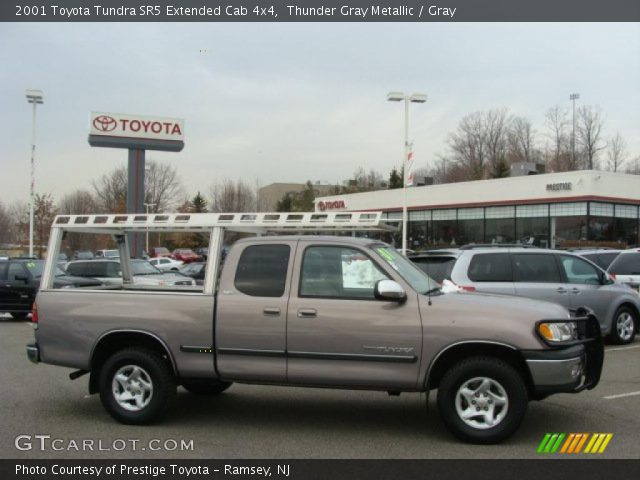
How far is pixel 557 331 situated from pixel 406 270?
153 cm

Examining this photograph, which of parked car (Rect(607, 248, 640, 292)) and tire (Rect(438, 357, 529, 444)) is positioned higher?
parked car (Rect(607, 248, 640, 292))

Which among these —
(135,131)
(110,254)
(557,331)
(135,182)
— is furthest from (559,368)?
(135,131)

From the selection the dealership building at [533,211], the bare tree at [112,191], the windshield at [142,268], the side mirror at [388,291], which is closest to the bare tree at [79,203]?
the bare tree at [112,191]

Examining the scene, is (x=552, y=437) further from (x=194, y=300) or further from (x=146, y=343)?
(x=146, y=343)

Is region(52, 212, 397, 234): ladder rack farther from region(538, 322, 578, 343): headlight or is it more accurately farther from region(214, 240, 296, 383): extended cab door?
region(538, 322, 578, 343): headlight

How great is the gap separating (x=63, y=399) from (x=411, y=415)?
4141 mm

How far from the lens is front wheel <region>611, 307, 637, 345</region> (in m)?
12.0

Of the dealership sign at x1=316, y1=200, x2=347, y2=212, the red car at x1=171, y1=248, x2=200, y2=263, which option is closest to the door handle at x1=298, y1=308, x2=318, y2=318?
the red car at x1=171, y1=248, x2=200, y2=263

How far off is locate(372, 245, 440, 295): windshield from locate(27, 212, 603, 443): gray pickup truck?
2 centimetres

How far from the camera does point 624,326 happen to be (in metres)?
12.1

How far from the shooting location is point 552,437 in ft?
20.1

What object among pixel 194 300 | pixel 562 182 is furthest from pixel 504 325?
pixel 562 182

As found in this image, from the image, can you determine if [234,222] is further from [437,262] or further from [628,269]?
[628,269]

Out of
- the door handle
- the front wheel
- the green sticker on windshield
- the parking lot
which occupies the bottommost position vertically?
the parking lot
